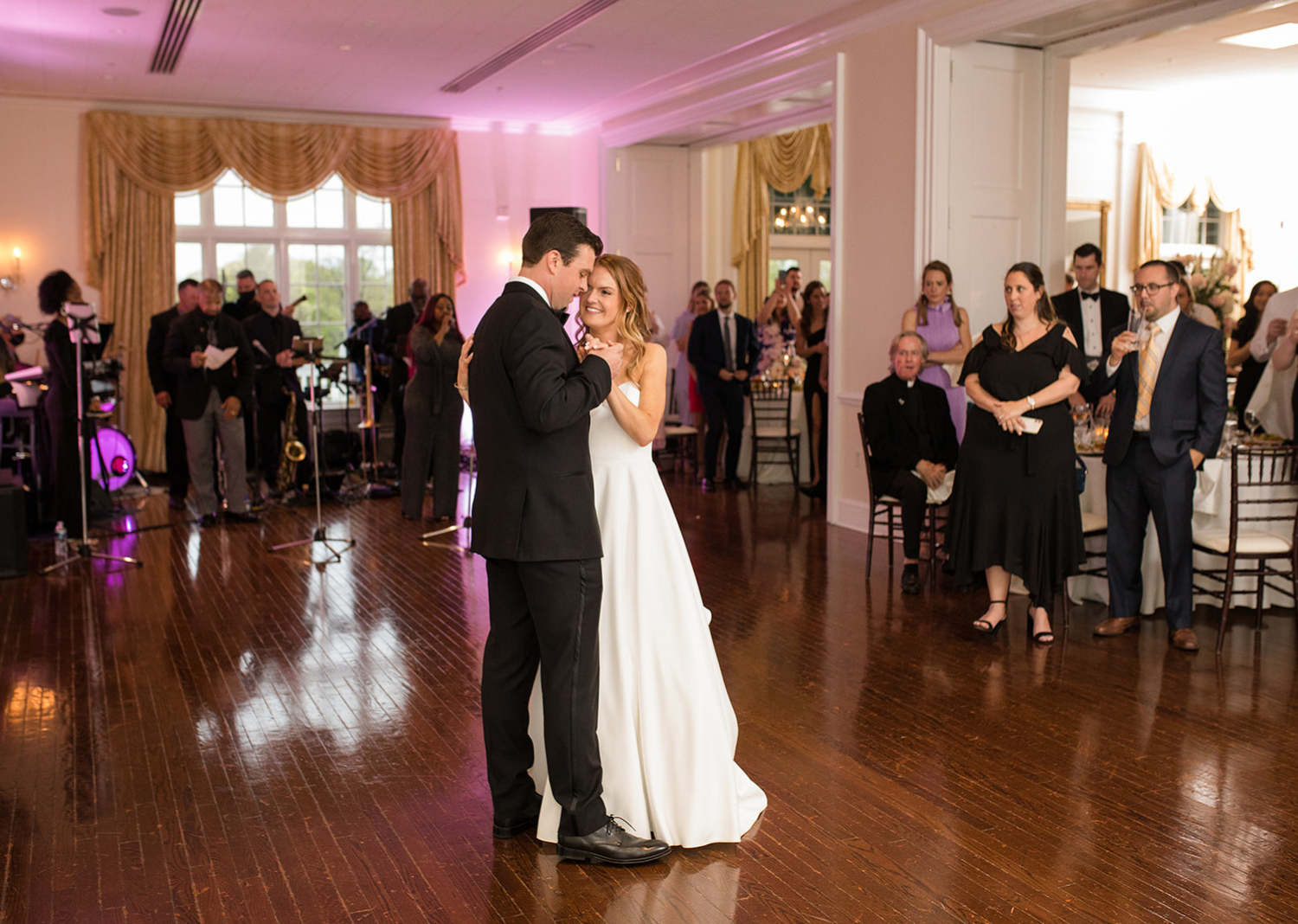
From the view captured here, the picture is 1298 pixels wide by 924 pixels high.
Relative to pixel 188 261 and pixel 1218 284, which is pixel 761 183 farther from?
pixel 188 261

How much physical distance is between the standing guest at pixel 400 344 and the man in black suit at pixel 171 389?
178cm

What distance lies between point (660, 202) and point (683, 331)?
1510mm

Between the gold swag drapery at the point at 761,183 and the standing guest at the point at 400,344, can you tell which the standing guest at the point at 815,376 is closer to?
the gold swag drapery at the point at 761,183

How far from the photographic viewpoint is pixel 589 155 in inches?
520

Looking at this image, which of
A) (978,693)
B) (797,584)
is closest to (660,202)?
(797,584)

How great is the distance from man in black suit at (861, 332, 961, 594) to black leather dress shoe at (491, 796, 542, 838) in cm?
352

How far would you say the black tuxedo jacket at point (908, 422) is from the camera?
6574 millimetres

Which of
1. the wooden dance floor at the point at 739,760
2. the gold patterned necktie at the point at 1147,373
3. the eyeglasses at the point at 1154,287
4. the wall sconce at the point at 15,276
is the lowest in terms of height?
the wooden dance floor at the point at 739,760

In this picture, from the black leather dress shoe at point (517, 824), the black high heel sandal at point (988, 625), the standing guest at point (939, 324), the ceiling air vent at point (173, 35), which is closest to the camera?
the black leather dress shoe at point (517, 824)

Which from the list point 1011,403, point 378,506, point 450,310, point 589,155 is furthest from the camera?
point 589,155

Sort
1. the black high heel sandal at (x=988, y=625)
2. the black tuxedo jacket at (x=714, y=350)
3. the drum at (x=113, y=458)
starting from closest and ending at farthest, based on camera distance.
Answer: the black high heel sandal at (x=988, y=625) → the drum at (x=113, y=458) → the black tuxedo jacket at (x=714, y=350)

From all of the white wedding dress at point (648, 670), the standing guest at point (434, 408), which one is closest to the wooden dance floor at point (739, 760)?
the white wedding dress at point (648, 670)

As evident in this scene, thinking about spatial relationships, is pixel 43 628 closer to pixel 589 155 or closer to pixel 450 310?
pixel 450 310

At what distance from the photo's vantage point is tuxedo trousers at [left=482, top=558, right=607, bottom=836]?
307 cm
